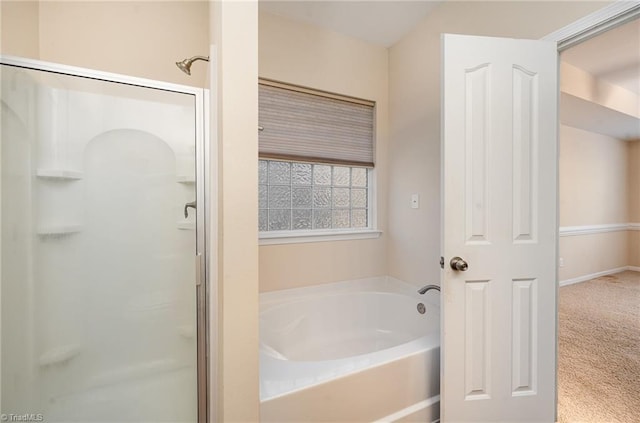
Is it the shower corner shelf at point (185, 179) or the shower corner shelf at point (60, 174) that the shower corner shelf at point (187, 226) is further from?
the shower corner shelf at point (60, 174)

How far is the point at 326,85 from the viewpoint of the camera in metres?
2.21

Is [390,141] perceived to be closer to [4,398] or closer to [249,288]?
[249,288]

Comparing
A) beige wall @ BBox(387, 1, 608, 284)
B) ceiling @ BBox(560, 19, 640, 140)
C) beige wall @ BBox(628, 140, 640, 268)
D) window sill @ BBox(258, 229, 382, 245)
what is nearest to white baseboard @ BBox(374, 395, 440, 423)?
beige wall @ BBox(387, 1, 608, 284)

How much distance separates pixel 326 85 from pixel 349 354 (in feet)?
6.91

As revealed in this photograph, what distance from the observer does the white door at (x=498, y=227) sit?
1287 mm

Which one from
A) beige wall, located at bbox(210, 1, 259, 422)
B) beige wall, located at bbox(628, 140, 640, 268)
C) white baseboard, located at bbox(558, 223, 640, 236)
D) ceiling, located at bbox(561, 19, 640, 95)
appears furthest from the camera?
beige wall, located at bbox(628, 140, 640, 268)

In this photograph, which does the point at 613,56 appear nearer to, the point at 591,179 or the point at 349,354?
the point at 591,179

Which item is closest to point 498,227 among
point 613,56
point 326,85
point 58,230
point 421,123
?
point 421,123

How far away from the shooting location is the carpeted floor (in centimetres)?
149

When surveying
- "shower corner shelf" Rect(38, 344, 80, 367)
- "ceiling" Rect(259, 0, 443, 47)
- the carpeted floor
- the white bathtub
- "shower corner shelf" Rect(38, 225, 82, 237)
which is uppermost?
"ceiling" Rect(259, 0, 443, 47)

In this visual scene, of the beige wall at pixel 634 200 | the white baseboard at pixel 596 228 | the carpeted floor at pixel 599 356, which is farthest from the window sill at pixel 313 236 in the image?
the beige wall at pixel 634 200

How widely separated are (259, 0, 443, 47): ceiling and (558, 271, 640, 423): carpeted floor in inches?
109

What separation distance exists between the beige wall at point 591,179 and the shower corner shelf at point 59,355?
206 inches

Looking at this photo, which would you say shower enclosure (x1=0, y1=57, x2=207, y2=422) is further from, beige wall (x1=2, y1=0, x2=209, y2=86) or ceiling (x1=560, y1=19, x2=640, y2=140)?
ceiling (x1=560, y1=19, x2=640, y2=140)
